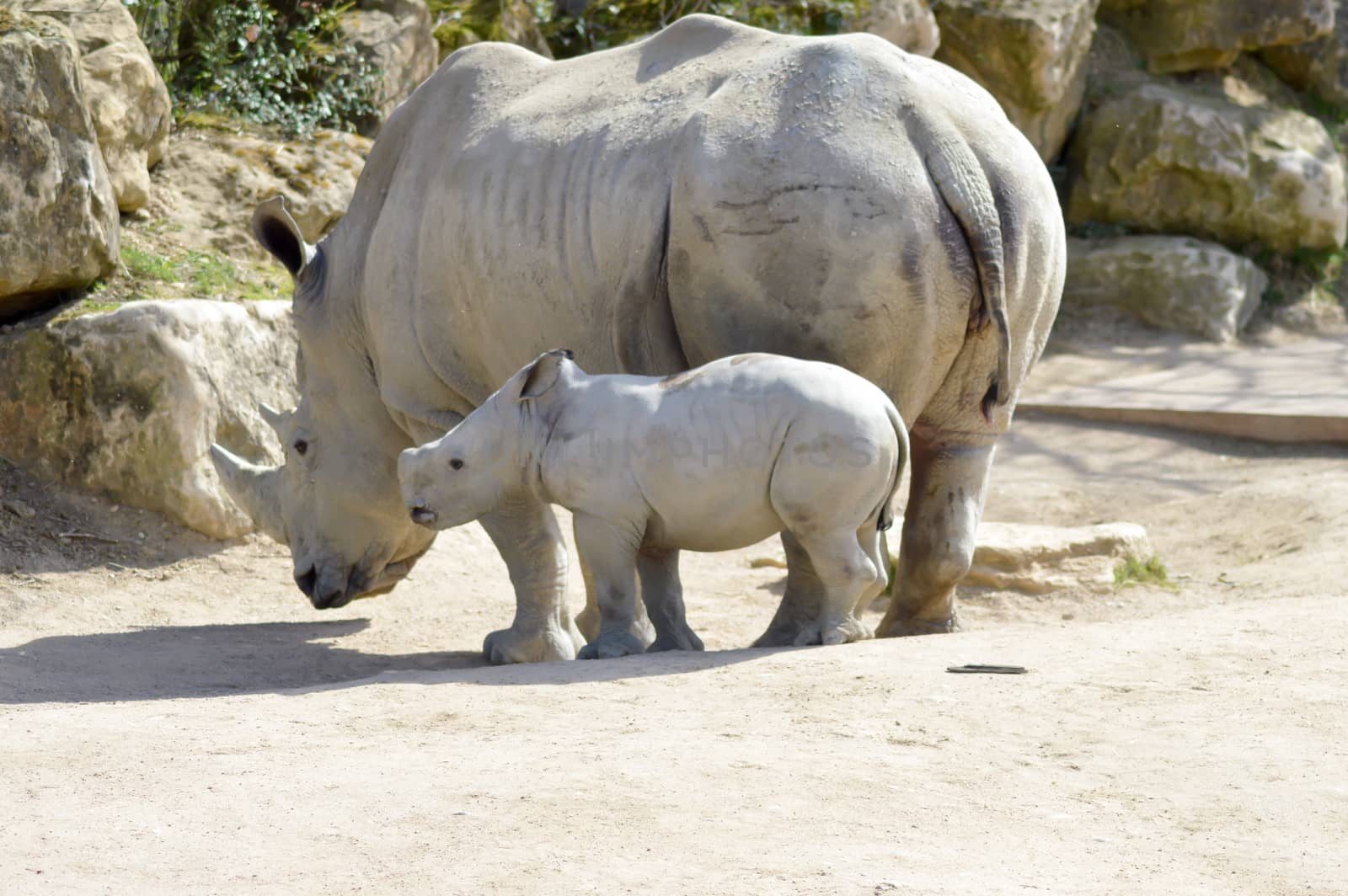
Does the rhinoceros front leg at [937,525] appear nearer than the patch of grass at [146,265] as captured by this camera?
Yes

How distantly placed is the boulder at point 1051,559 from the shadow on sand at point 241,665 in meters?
2.59

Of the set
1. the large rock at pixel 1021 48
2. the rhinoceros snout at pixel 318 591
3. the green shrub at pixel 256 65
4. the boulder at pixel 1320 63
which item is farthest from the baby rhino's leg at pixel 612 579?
the boulder at pixel 1320 63

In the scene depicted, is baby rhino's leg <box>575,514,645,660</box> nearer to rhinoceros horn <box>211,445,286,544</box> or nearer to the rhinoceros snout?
the rhinoceros snout

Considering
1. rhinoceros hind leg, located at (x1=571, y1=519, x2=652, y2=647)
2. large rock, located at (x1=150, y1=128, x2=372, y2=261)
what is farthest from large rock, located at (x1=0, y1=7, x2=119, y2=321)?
rhinoceros hind leg, located at (x1=571, y1=519, x2=652, y2=647)

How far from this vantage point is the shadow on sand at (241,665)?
4859 millimetres

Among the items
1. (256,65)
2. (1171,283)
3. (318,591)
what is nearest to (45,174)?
(318,591)

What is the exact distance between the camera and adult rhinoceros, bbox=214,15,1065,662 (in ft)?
16.6

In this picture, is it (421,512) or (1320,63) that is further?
(1320,63)

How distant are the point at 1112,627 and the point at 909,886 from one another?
2302 mm

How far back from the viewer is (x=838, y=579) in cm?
501

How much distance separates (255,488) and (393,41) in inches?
172

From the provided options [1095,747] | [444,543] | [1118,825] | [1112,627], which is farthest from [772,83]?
[444,543]

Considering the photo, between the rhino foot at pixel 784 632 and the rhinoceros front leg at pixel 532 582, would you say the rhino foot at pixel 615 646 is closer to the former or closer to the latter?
the rhino foot at pixel 784 632

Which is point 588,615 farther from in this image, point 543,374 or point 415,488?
point 543,374
